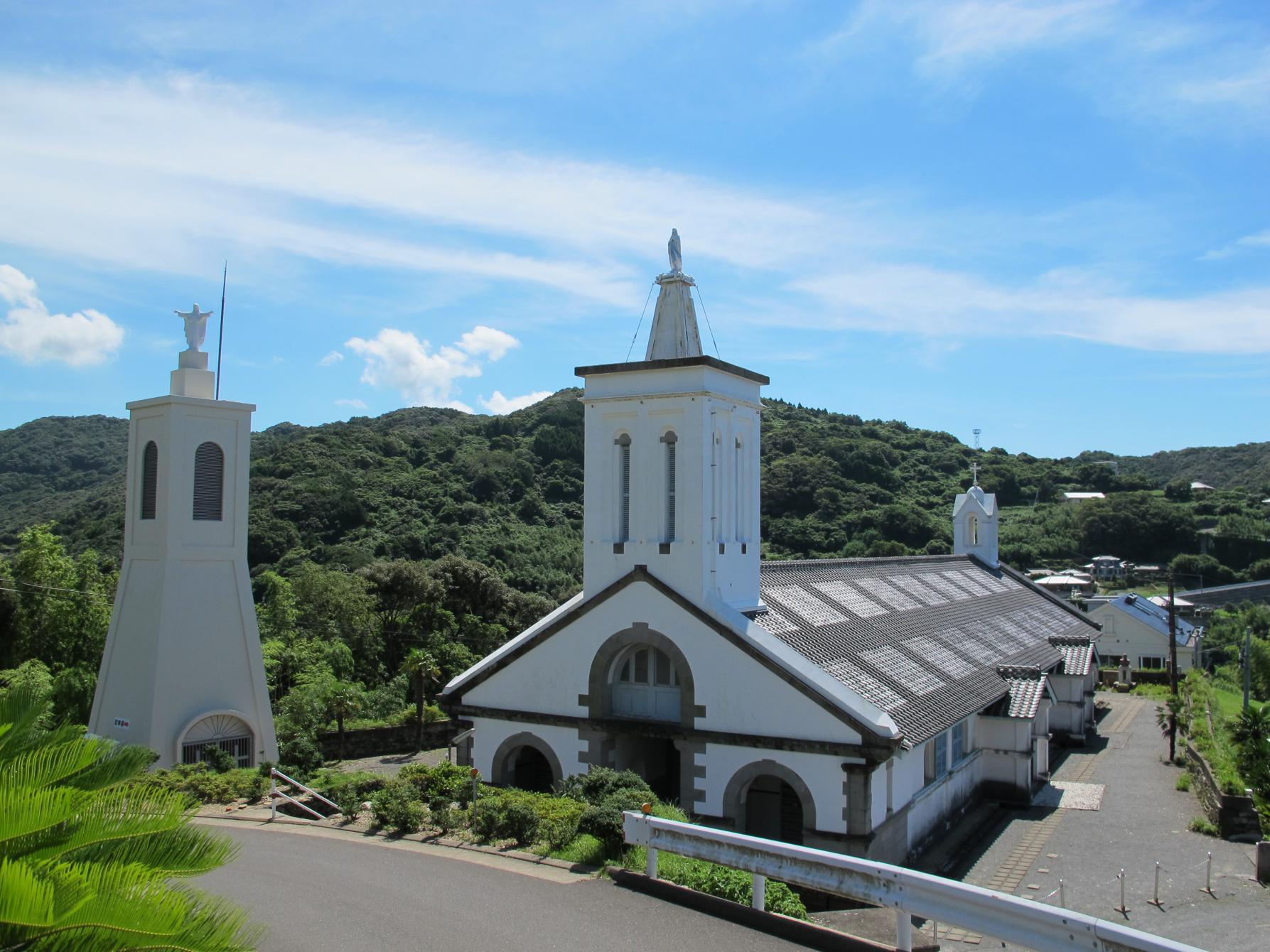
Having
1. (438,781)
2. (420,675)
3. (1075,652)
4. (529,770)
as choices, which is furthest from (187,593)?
(1075,652)

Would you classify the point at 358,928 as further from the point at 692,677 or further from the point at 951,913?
the point at 692,677

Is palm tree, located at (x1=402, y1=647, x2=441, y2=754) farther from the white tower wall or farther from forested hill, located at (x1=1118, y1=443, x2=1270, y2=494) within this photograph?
forested hill, located at (x1=1118, y1=443, x2=1270, y2=494)

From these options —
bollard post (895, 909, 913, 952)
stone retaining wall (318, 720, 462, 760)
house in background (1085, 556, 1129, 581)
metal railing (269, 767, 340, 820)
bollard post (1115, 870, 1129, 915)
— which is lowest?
stone retaining wall (318, 720, 462, 760)

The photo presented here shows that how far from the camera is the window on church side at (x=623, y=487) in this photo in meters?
19.3

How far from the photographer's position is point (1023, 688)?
81.1 feet

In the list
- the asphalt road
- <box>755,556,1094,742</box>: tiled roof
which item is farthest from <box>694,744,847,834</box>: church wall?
the asphalt road

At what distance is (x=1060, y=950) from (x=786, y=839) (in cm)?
1095

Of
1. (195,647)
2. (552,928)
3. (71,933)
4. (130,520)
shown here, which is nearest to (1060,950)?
(552,928)

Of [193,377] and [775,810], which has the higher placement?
[193,377]

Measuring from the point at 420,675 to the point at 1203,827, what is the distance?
79.7ft

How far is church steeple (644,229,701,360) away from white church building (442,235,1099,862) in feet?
0.14

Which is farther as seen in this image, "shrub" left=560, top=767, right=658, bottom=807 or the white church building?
the white church building

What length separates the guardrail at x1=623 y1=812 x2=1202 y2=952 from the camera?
6.70 metres

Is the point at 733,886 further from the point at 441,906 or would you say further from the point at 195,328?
the point at 195,328
